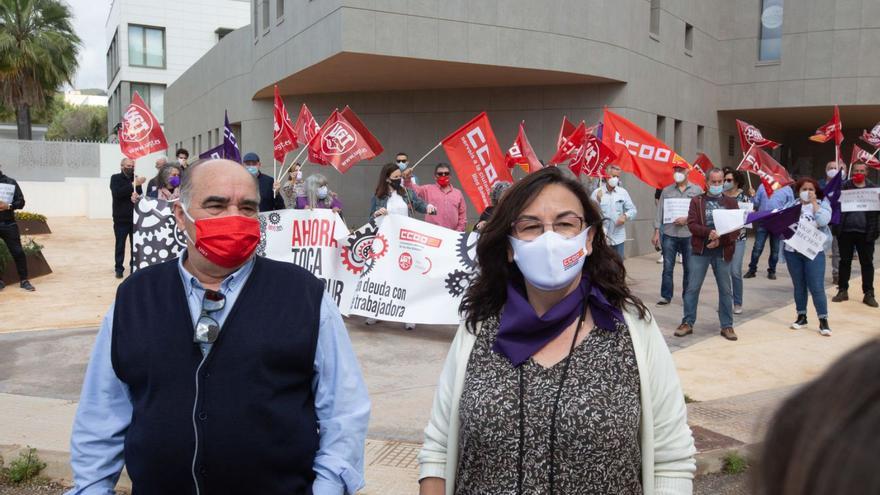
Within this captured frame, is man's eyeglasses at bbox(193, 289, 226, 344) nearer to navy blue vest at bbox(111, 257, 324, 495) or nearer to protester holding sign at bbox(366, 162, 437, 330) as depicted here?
navy blue vest at bbox(111, 257, 324, 495)

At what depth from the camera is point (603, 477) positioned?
236 centimetres

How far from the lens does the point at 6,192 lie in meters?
11.7

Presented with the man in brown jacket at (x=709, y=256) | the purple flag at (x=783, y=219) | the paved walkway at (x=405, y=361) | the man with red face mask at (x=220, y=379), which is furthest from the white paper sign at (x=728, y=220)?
the man with red face mask at (x=220, y=379)

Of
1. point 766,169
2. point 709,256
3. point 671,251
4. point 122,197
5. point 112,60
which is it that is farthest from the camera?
point 112,60

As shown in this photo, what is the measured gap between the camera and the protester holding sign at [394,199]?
9984 mm

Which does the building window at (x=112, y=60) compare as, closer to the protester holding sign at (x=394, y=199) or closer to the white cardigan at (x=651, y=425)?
the protester holding sign at (x=394, y=199)

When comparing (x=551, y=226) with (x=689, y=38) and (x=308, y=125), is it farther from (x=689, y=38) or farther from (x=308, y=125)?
(x=689, y=38)

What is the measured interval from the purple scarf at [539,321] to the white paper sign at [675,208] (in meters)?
8.73

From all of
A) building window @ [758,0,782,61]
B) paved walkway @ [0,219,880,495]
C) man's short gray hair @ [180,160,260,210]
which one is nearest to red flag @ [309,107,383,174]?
paved walkway @ [0,219,880,495]

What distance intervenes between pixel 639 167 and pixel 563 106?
8.69m

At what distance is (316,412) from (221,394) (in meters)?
0.37

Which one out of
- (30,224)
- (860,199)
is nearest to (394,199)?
(860,199)

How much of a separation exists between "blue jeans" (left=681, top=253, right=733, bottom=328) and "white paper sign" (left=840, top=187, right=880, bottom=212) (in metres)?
3.64

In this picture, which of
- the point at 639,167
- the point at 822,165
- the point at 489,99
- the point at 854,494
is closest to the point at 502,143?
the point at 489,99
